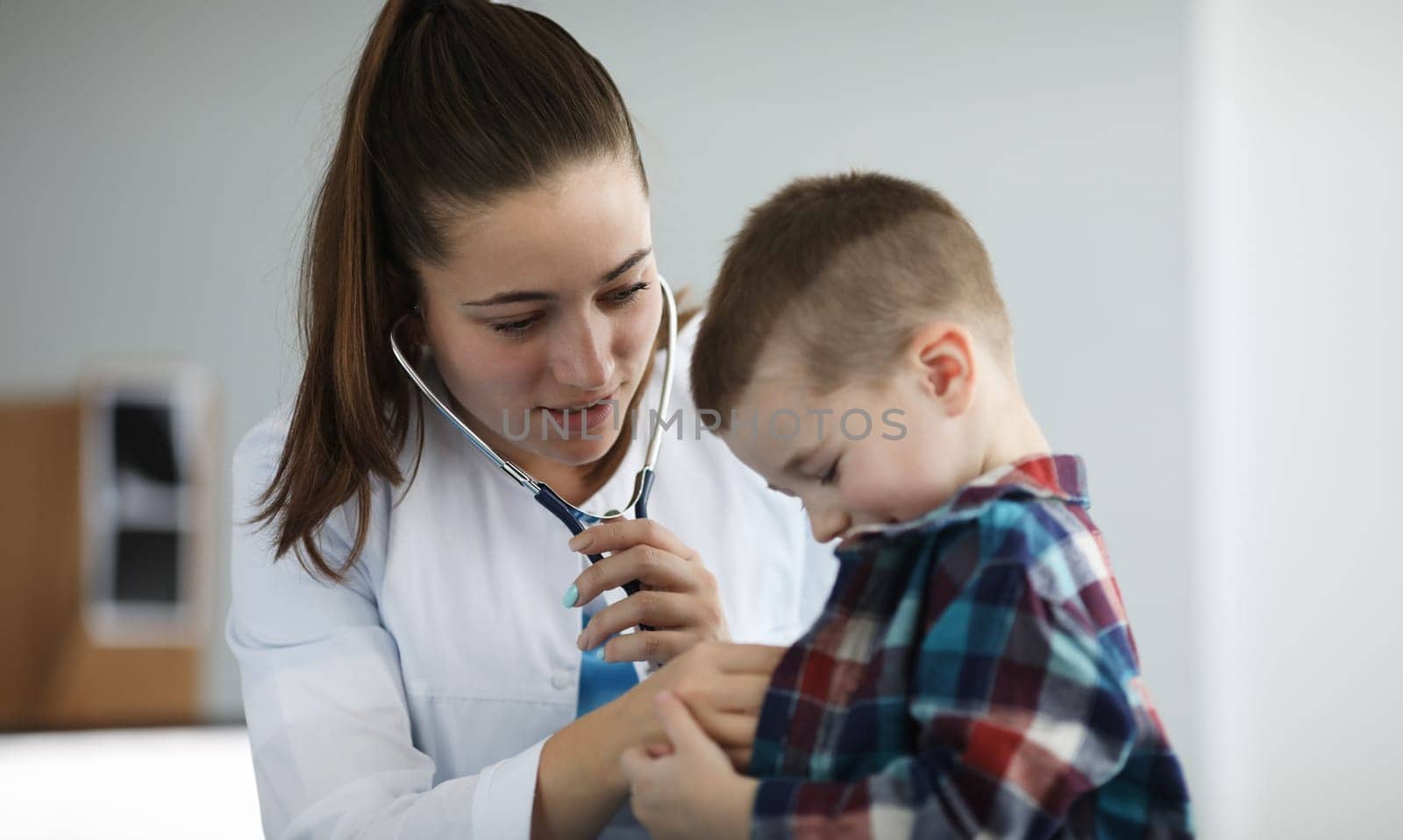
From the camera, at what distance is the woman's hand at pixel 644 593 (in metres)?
0.98

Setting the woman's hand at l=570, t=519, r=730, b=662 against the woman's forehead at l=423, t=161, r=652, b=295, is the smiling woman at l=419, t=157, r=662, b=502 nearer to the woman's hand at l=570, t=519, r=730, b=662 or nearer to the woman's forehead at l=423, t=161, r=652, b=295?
the woman's forehead at l=423, t=161, r=652, b=295

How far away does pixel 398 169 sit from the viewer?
1.08 metres

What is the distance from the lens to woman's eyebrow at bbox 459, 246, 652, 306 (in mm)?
1006

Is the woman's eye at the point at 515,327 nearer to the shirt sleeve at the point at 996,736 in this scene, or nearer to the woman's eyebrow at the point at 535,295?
the woman's eyebrow at the point at 535,295

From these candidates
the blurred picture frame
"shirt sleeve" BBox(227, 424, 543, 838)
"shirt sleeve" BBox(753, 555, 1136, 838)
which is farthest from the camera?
the blurred picture frame

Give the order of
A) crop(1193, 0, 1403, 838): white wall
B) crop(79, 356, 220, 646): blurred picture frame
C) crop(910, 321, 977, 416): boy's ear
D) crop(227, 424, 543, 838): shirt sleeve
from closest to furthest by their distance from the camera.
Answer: crop(910, 321, 977, 416): boy's ear → crop(227, 424, 543, 838): shirt sleeve → crop(1193, 0, 1403, 838): white wall → crop(79, 356, 220, 646): blurred picture frame

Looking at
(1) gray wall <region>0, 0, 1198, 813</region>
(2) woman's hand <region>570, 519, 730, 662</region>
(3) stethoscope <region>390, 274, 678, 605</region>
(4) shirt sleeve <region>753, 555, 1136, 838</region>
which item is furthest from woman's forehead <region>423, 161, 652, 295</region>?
(1) gray wall <region>0, 0, 1198, 813</region>

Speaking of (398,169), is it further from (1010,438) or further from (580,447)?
(1010,438)

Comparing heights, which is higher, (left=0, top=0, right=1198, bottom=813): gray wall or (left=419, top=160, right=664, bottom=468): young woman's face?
(left=0, top=0, right=1198, bottom=813): gray wall

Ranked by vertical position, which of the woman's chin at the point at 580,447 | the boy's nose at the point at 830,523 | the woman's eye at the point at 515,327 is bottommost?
the boy's nose at the point at 830,523

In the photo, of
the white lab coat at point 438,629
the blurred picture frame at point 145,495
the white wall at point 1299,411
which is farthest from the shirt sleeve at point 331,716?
the white wall at point 1299,411

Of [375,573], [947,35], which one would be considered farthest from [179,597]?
[947,35]

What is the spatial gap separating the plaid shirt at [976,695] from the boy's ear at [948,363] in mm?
56

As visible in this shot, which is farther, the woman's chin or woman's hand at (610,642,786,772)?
the woman's chin
